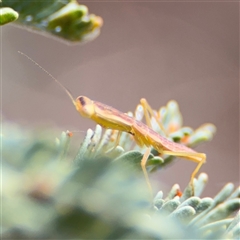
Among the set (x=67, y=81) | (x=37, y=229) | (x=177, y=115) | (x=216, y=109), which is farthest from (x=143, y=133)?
(x=216, y=109)

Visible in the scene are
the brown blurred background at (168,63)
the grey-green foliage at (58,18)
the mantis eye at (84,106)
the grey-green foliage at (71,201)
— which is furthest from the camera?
the brown blurred background at (168,63)

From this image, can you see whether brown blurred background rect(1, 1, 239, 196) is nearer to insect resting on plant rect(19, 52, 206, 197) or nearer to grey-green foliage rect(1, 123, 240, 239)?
insect resting on plant rect(19, 52, 206, 197)

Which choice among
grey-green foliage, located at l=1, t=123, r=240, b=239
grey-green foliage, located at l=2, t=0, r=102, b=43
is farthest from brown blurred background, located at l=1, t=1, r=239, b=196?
grey-green foliage, located at l=1, t=123, r=240, b=239

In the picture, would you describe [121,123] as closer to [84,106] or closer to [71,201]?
[84,106]

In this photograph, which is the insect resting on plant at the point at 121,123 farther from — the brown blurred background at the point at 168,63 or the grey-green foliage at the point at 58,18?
the brown blurred background at the point at 168,63

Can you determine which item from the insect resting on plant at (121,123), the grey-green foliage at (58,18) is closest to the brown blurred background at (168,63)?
the insect resting on plant at (121,123)

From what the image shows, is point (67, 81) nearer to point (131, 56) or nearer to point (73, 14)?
point (131, 56)
